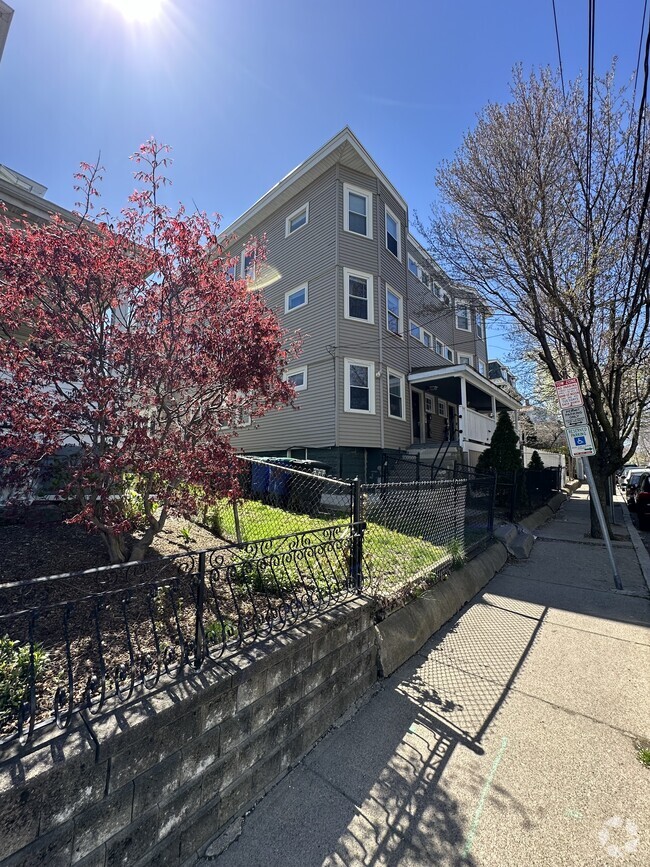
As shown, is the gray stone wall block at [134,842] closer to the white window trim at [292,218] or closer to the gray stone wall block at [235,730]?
the gray stone wall block at [235,730]

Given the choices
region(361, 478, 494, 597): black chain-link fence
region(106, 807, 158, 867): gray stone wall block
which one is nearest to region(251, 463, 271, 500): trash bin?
region(361, 478, 494, 597): black chain-link fence

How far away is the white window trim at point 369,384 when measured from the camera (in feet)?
39.5

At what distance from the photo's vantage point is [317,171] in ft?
43.3

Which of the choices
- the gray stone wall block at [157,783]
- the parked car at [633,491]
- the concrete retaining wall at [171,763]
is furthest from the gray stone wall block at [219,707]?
the parked car at [633,491]

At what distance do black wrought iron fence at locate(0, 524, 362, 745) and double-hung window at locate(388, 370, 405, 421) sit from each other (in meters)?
9.90

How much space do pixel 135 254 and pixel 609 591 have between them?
7.03 m

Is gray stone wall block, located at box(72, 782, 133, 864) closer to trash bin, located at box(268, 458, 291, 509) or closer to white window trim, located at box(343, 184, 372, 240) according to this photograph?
trash bin, located at box(268, 458, 291, 509)

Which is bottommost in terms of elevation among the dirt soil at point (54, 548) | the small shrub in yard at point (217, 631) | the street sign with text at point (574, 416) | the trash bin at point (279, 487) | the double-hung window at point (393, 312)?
the small shrub in yard at point (217, 631)

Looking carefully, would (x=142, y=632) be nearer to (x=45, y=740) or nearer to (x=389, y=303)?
(x=45, y=740)

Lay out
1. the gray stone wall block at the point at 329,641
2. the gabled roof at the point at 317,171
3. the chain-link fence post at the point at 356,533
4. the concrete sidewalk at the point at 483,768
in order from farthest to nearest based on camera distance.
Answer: the gabled roof at the point at 317,171 → the chain-link fence post at the point at 356,533 → the gray stone wall block at the point at 329,641 → the concrete sidewalk at the point at 483,768

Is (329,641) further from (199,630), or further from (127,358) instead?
(127,358)

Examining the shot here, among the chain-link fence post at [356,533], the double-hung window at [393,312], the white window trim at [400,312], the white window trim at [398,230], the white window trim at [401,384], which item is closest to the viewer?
the chain-link fence post at [356,533]

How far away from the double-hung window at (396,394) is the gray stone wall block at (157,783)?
463 inches

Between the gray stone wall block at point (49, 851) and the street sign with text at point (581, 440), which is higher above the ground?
the street sign with text at point (581, 440)
